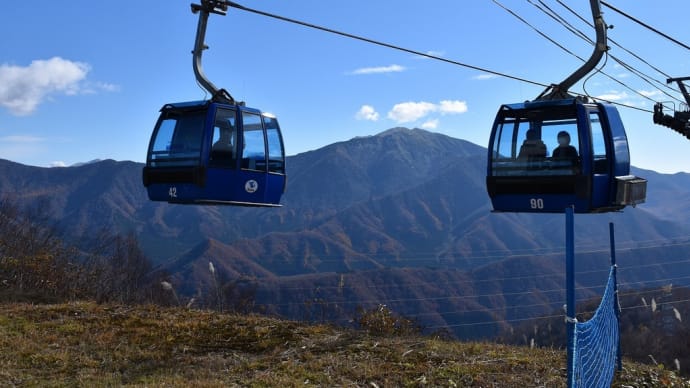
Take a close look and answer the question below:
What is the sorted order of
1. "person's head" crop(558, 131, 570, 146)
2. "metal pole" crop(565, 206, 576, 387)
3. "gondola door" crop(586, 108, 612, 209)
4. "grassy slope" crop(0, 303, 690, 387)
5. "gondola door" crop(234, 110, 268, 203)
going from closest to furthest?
"metal pole" crop(565, 206, 576, 387) < "grassy slope" crop(0, 303, 690, 387) < "gondola door" crop(586, 108, 612, 209) < "person's head" crop(558, 131, 570, 146) < "gondola door" crop(234, 110, 268, 203)

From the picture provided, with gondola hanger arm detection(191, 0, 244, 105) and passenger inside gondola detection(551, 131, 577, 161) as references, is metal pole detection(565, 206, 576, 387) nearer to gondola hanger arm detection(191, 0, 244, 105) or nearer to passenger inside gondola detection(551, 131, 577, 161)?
passenger inside gondola detection(551, 131, 577, 161)

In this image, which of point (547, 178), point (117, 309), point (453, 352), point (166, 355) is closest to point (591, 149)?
point (547, 178)

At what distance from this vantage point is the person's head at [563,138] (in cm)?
1163

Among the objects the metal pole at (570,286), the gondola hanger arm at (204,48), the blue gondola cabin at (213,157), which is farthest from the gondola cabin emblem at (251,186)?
the metal pole at (570,286)

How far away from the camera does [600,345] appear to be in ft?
30.1

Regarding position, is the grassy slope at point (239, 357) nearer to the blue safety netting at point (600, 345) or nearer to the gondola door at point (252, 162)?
the blue safety netting at point (600, 345)

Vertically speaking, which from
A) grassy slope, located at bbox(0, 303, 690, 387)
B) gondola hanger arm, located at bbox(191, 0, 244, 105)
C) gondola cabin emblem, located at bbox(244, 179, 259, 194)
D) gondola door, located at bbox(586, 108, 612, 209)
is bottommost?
grassy slope, located at bbox(0, 303, 690, 387)

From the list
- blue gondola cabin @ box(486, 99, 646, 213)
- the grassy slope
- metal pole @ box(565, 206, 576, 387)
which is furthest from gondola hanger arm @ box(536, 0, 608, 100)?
metal pole @ box(565, 206, 576, 387)

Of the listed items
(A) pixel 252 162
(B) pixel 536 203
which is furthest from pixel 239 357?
(B) pixel 536 203

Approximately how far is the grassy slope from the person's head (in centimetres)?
393

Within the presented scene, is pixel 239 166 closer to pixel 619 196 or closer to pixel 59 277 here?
→ pixel 619 196

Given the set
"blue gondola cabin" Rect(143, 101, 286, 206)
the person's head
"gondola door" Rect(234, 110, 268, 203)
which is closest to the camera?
the person's head

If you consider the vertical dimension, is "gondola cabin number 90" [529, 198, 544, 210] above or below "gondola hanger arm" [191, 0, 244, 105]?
below

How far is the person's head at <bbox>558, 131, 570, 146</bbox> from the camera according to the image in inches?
458
